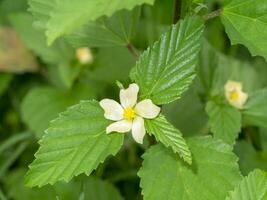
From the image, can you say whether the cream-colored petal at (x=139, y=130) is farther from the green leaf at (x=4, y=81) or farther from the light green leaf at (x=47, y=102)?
the green leaf at (x=4, y=81)

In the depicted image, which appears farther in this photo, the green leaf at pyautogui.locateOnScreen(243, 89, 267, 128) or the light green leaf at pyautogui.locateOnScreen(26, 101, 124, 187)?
the green leaf at pyautogui.locateOnScreen(243, 89, 267, 128)

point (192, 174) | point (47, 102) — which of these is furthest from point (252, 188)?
point (47, 102)

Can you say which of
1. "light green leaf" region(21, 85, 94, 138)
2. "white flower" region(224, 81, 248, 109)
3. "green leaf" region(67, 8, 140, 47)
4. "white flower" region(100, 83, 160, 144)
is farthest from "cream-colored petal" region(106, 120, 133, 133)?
"light green leaf" region(21, 85, 94, 138)

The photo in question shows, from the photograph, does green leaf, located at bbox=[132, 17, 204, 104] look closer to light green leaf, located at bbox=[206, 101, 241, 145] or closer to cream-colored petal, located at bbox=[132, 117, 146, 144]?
cream-colored petal, located at bbox=[132, 117, 146, 144]

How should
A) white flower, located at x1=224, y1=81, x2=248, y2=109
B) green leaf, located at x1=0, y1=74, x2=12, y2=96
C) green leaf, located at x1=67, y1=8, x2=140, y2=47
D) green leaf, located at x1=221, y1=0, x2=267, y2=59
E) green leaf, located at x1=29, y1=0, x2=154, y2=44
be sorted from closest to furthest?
1. green leaf, located at x1=29, y1=0, x2=154, y2=44
2. green leaf, located at x1=221, y1=0, x2=267, y2=59
3. green leaf, located at x1=67, y1=8, x2=140, y2=47
4. white flower, located at x1=224, y1=81, x2=248, y2=109
5. green leaf, located at x1=0, y1=74, x2=12, y2=96

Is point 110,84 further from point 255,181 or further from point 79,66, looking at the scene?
point 255,181

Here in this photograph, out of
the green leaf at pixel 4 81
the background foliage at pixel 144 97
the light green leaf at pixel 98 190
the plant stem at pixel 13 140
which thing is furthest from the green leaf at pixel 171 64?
the green leaf at pixel 4 81

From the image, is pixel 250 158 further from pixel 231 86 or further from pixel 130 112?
pixel 130 112
